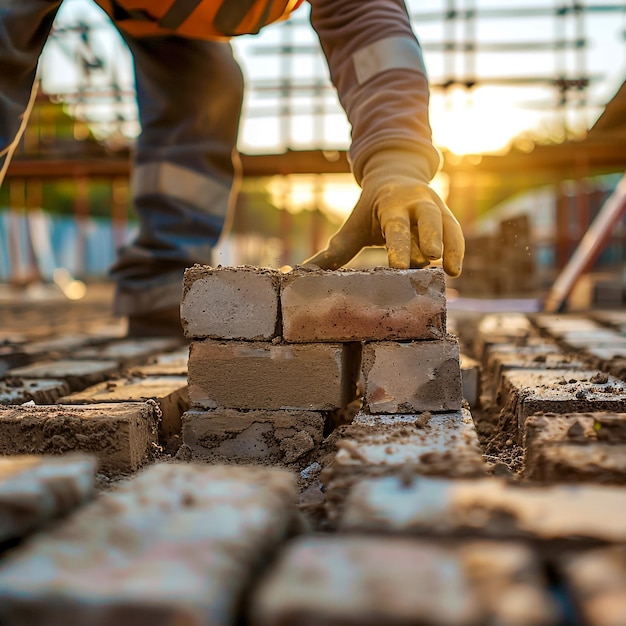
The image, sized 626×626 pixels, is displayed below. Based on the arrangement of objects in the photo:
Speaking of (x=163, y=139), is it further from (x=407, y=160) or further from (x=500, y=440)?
(x=500, y=440)

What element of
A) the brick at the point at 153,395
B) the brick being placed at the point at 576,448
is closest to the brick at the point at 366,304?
the brick being placed at the point at 576,448

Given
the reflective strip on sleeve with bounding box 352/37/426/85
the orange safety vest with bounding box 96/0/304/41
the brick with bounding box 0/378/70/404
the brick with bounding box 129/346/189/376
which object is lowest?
the brick with bounding box 0/378/70/404

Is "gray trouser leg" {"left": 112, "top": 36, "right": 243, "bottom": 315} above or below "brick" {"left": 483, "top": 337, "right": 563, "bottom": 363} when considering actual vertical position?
above

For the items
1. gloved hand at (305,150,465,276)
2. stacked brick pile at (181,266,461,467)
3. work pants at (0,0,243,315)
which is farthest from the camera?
work pants at (0,0,243,315)

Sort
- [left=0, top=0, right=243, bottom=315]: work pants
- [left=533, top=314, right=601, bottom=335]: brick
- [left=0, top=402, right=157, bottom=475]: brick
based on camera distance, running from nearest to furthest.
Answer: [left=0, top=402, right=157, bottom=475]: brick, [left=0, top=0, right=243, bottom=315]: work pants, [left=533, top=314, right=601, bottom=335]: brick

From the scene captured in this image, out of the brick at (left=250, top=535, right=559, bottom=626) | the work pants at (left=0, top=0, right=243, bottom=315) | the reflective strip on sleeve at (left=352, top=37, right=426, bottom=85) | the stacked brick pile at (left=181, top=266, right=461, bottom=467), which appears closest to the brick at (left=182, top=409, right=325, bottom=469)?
the stacked brick pile at (left=181, top=266, right=461, bottom=467)

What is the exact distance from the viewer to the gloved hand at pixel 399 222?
1.97 meters

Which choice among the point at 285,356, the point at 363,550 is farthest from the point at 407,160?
the point at 363,550

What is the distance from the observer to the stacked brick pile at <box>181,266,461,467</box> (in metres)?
1.76

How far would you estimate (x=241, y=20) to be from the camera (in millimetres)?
2459

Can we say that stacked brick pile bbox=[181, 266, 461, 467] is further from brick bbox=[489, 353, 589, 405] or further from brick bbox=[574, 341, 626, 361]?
brick bbox=[574, 341, 626, 361]

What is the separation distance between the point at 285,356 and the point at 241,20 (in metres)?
1.38

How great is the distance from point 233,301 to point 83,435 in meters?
0.53

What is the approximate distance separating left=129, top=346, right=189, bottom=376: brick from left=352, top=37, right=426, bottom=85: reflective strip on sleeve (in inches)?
47.1
